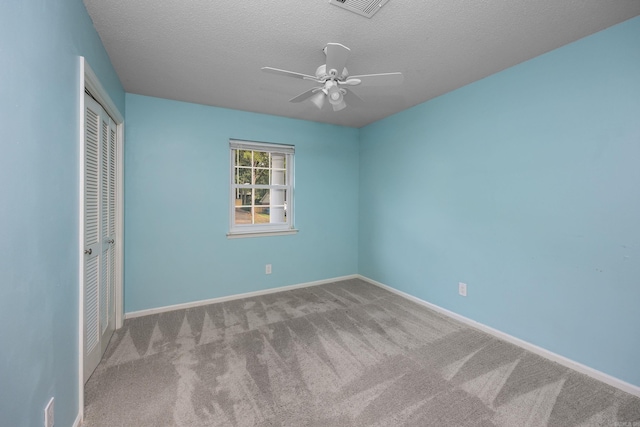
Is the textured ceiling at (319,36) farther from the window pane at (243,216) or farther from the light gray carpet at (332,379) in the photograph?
the light gray carpet at (332,379)

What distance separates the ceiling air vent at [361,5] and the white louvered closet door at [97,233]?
176cm

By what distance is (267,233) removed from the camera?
12.0 ft

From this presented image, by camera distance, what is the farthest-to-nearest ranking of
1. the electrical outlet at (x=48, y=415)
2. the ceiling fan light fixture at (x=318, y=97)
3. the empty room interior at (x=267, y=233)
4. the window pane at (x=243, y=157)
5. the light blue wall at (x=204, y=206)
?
the window pane at (x=243, y=157)
the light blue wall at (x=204, y=206)
the ceiling fan light fixture at (x=318, y=97)
the empty room interior at (x=267, y=233)
the electrical outlet at (x=48, y=415)

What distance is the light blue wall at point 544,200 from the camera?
1784mm

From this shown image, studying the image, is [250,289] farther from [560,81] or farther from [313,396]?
[560,81]

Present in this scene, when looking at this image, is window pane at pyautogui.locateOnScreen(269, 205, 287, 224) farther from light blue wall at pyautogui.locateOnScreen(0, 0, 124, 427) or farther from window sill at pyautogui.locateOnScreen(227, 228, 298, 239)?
light blue wall at pyautogui.locateOnScreen(0, 0, 124, 427)

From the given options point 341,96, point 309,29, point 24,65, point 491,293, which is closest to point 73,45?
point 24,65

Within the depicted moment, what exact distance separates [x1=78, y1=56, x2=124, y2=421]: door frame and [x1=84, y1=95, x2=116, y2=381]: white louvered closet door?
9 cm

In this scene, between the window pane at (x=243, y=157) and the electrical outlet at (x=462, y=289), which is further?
the window pane at (x=243, y=157)

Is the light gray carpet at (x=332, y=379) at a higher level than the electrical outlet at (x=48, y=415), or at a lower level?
lower

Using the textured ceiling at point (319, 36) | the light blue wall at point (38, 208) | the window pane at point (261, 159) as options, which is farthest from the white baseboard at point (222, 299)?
the textured ceiling at point (319, 36)

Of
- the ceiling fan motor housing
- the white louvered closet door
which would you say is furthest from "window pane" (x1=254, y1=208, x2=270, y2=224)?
the ceiling fan motor housing

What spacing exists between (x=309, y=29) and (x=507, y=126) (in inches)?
75.8

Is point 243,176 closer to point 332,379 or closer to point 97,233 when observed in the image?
point 97,233
